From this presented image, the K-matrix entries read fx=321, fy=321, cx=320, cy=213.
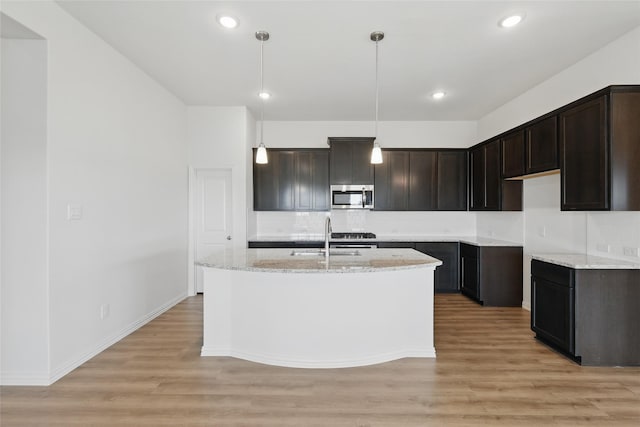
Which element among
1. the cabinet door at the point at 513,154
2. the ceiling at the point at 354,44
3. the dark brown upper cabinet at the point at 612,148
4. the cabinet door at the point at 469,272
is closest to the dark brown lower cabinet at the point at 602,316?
the dark brown upper cabinet at the point at 612,148

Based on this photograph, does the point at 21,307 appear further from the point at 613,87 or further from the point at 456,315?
the point at 613,87

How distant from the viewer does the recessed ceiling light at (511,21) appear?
267cm

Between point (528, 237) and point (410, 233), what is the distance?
1.90m

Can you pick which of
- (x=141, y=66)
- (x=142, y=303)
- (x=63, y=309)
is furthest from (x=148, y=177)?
(x=63, y=309)

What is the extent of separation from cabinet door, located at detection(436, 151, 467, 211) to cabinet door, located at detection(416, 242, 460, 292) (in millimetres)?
719

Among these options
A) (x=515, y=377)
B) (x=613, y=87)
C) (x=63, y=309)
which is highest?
(x=613, y=87)

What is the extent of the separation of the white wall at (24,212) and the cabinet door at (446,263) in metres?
4.79

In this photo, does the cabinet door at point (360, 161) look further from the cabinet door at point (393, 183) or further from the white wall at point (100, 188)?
the white wall at point (100, 188)

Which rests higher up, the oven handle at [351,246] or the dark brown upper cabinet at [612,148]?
the dark brown upper cabinet at [612,148]

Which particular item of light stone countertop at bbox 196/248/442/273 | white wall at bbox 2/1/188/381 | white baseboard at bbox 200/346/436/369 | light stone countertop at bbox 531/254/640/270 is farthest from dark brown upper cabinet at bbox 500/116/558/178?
white wall at bbox 2/1/188/381

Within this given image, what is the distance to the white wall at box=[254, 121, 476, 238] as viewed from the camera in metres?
5.85

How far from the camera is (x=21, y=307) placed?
8.22ft

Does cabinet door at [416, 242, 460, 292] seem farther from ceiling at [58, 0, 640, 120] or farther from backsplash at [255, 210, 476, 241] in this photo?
ceiling at [58, 0, 640, 120]

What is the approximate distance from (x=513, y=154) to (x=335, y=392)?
3.63 meters
